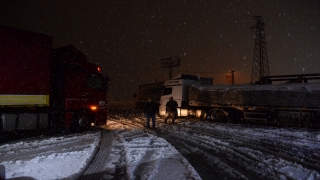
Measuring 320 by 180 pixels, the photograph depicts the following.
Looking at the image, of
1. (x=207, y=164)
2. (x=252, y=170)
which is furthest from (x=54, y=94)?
(x=252, y=170)

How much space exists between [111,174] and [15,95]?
5800 mm

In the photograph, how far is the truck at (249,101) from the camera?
42.6 ft

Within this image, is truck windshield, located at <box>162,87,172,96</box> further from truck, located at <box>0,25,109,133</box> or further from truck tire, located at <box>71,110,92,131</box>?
truck tire, located at <box>71,110,92,131</box>

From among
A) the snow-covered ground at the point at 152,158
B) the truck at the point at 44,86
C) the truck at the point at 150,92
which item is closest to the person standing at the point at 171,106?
the truck at the point at 44,86

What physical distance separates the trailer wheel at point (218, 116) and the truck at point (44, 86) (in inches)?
310

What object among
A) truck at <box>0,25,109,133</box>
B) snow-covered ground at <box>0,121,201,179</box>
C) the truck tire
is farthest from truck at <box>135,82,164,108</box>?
snow-covered ground at <box>0,121,201,179</box>

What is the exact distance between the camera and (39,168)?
18.1ft

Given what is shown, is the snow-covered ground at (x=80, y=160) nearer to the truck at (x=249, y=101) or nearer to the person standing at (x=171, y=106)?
the person standing at (x=171, y=106)

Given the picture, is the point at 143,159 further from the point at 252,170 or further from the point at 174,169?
the point at 252,170

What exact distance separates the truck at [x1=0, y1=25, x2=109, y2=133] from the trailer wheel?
7.87 metres

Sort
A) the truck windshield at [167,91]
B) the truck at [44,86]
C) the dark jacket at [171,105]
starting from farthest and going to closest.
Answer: the truck windshield at [167,91] → the dark jacket at [171,105] → the truck at [44,86]

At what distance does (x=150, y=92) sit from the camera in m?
29.8

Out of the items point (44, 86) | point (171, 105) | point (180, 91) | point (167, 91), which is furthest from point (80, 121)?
point (167, 91)

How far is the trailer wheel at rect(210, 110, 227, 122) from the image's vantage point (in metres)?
16.4
